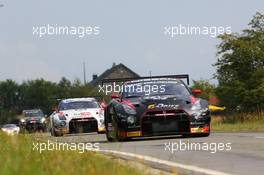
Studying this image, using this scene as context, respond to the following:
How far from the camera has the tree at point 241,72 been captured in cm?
4791

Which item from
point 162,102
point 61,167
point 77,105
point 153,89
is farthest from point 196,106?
point 77,105

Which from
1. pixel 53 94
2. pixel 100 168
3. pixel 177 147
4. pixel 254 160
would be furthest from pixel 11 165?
pixel 53 94

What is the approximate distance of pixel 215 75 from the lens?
48938 millimetres

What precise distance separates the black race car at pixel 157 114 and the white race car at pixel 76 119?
7.50 m

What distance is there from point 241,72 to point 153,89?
31.8 meters

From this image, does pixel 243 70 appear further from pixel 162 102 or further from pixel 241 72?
pixel 162 102

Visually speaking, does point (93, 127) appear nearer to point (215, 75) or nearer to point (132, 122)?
point (132, 122)

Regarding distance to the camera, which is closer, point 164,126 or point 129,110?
point 164,126

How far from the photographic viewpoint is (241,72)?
49344 mm

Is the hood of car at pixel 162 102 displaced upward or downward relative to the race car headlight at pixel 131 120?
upward

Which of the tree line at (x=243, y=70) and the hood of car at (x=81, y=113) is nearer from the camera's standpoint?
the hood of car at (x=81, y=113)

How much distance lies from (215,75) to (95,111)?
76.6ft

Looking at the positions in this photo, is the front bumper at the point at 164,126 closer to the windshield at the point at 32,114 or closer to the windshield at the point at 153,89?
the windshield at the point at 153,89

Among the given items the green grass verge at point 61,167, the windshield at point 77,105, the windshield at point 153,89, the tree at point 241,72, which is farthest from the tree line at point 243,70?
the green grass verge at point 61,167
